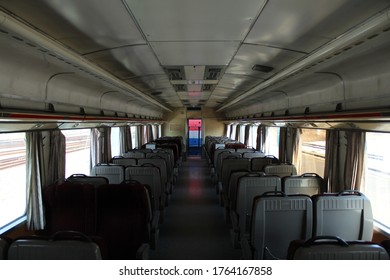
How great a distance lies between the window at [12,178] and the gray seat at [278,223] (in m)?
3.84

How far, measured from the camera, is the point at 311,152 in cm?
746

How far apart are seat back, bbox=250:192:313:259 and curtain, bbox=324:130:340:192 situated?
7.07 feet

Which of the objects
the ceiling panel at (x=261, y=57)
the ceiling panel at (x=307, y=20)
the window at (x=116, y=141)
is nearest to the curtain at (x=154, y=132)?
the window at (x=116, y=141)

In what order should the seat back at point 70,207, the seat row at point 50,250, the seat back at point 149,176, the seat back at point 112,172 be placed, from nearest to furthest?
the seat row at point 50,250 < the seat back at point 70,207 < the seat back at point 149,176 < the seat back at point 112,172

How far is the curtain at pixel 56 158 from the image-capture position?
528 cm

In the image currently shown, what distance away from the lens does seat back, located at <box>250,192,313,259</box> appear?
337cm

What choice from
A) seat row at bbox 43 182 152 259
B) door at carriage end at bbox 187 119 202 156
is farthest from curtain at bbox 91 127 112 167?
door at carriage end at bbox 187 119 202 156

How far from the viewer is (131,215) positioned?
4035 mm

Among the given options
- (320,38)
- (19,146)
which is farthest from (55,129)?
(320,38)

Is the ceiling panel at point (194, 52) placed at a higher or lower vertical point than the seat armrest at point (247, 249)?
higher

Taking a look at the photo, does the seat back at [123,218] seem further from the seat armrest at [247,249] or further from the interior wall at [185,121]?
the interior wall at [185,121]

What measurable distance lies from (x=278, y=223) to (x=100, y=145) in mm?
6015

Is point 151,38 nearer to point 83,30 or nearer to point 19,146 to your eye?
point 83,30

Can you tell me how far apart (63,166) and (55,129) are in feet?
2.83
